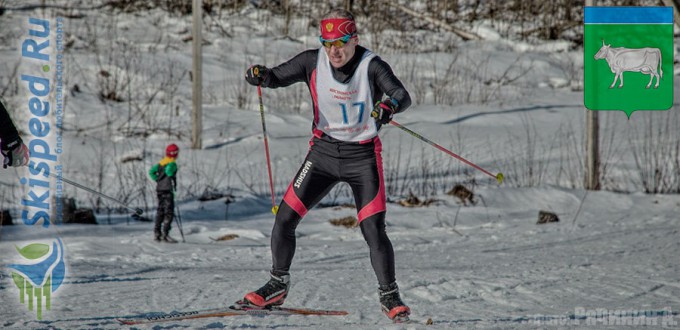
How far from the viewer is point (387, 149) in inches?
570

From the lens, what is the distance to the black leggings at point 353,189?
16.4 ft

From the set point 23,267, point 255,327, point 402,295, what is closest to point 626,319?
point 402,295

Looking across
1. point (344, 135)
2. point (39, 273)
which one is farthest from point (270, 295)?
point (39, 273)

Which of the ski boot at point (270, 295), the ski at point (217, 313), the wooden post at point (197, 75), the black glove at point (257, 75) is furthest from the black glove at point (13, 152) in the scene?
the wooden post at point (197, 75)

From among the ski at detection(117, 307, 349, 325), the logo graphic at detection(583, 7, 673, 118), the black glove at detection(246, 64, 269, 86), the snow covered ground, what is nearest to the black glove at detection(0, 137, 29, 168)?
the snow covered ground

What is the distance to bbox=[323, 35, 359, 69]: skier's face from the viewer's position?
488cm

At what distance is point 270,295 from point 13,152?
179 centimetres

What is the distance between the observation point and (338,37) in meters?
A: 4.85

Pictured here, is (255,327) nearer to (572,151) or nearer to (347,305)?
(347,305)

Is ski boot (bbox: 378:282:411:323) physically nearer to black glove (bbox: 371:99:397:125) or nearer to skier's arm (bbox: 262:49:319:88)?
black glove (bbox: 371:99:397:125)

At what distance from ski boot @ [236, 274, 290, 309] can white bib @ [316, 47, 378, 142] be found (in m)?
0.98

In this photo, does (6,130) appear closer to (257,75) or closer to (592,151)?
(257,75)

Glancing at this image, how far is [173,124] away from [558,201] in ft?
24.1

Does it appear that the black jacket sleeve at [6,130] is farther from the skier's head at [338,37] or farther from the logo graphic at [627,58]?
the logo graphic at [627,58]
